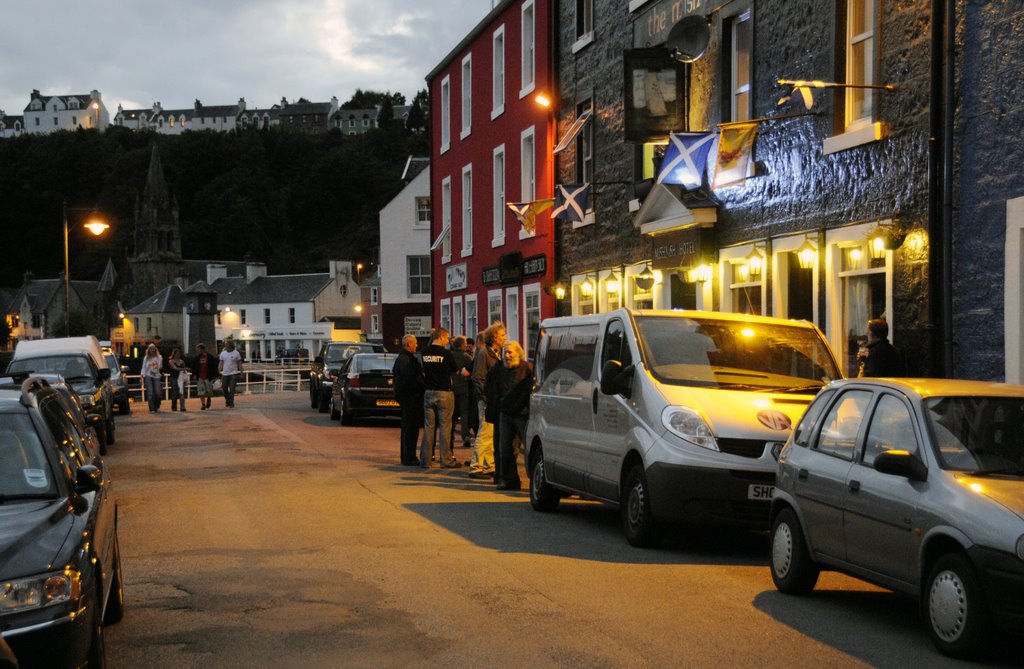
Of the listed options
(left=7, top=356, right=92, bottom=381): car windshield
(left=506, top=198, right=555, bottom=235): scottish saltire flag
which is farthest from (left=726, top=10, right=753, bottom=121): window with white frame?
(left=7, top=356, right=92, bottom=381): car windshield

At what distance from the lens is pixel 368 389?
29.1 meters

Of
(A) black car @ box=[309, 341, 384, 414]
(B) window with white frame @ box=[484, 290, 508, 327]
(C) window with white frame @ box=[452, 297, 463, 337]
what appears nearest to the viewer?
(B) window with white frame @ box=[484, 290, 508, 327]

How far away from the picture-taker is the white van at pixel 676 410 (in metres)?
A: 10.4

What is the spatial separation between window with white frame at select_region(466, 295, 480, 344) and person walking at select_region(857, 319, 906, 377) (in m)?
22.7

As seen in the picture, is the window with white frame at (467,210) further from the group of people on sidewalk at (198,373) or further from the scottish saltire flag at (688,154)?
the scottish saltire flag at (688,154)

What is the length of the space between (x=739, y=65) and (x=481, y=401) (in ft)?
21.3

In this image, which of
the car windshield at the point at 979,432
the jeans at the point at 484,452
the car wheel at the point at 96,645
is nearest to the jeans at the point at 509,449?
the jeans at the point at 484,452

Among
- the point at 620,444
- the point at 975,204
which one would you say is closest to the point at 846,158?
the point at 975,204

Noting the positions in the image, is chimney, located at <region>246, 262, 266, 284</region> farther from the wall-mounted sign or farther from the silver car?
the silver car

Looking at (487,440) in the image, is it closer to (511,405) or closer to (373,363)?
(511,405)

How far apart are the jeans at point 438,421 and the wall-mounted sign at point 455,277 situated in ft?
59.9

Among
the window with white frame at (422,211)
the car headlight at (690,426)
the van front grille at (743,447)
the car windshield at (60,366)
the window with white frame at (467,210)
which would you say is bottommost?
the van front grille at (743,447)

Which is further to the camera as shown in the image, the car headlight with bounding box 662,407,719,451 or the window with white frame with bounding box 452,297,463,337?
the window with white frame with bounding box 452,297,463,337

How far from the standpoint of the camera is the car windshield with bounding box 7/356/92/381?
24.6m
